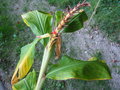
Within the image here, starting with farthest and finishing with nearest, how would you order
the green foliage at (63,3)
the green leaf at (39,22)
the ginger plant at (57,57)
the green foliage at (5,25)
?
the green foliage at (63,3) < the green foliage at (5,25) < the green leaf at (39,22) < the ginger plant at (57,57)

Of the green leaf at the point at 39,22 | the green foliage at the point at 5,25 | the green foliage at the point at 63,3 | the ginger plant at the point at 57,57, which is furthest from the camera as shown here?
the green foliage at the point at 63,3

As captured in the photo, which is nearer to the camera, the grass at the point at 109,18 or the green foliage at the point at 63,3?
the grass at the point at 109,18

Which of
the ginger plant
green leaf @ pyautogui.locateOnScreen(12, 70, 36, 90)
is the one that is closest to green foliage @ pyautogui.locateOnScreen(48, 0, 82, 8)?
the ginger plant

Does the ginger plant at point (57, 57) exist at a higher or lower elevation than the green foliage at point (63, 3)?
higher

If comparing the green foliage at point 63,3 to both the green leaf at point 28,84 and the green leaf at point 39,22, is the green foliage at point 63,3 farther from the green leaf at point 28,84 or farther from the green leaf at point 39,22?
the green leaf at point 28,84

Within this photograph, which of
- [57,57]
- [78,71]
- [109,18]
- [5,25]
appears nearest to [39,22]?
[57,57]

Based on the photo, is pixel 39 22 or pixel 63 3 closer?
pixel 39 22

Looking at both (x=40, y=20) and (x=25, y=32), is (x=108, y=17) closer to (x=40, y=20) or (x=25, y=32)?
(x=25, y=32)

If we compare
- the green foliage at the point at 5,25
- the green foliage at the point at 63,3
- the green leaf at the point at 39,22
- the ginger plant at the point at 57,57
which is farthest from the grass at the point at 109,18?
the green leaf at the point at 39,22

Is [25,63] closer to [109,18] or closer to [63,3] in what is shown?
[109,18]
